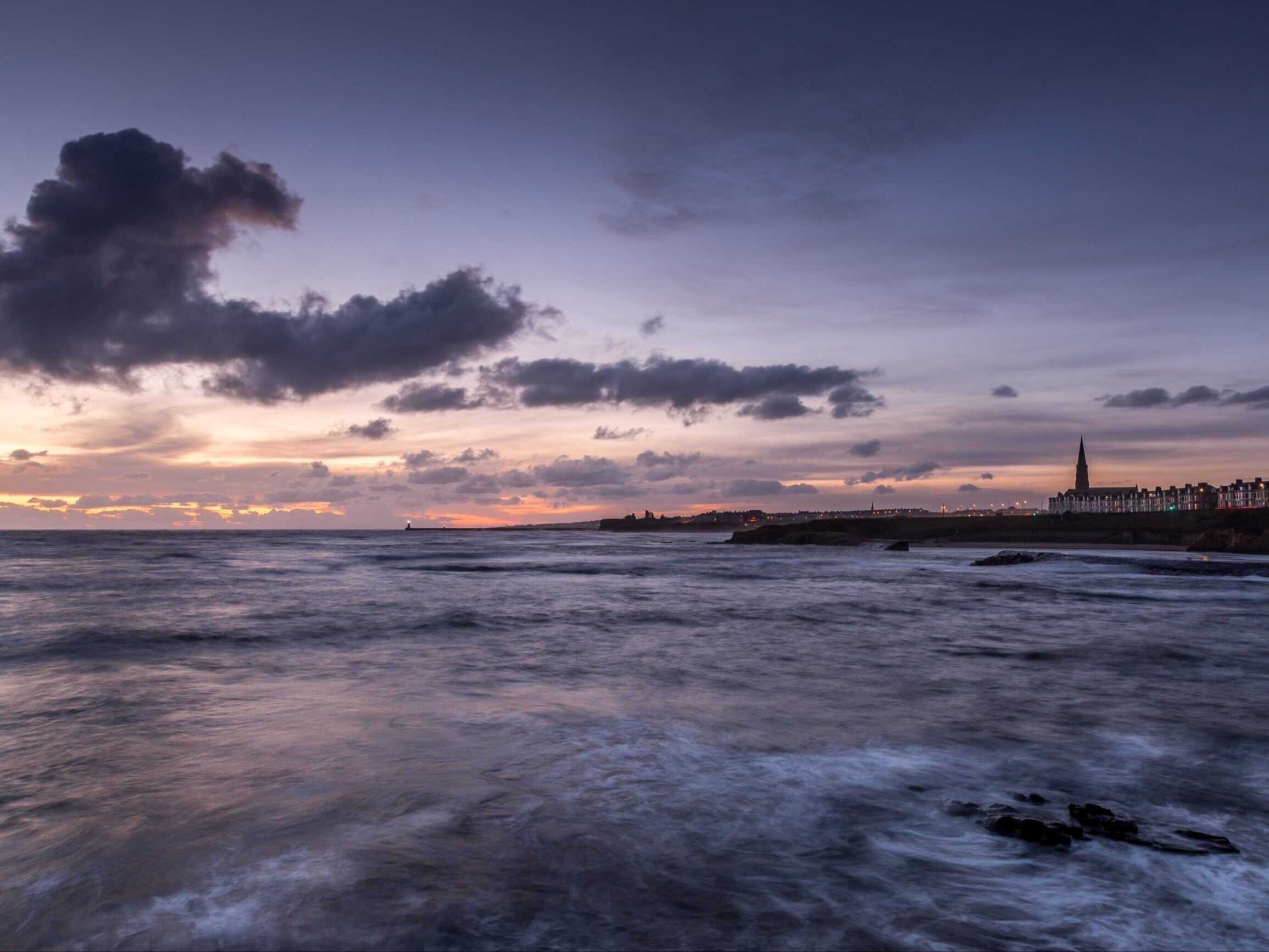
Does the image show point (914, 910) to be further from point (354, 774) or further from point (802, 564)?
point (802, 564)

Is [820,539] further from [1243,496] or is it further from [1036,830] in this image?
[1243,496]

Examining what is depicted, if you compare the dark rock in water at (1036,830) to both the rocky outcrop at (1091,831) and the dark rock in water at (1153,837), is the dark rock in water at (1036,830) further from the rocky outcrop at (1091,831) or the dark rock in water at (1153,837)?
the dark rock in water at (1153,837)

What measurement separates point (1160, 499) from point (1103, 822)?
19741cm

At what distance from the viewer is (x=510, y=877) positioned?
406 cm

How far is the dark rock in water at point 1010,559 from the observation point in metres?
37.4

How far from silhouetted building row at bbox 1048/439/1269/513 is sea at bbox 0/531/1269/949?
14094 cm

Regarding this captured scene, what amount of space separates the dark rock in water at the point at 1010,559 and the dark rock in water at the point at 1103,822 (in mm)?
36431

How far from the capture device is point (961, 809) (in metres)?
5.12

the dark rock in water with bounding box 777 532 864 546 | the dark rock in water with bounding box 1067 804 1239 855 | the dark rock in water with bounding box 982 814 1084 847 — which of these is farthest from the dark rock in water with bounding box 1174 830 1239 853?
the dark rock in water with bounding box 777 532 864 546

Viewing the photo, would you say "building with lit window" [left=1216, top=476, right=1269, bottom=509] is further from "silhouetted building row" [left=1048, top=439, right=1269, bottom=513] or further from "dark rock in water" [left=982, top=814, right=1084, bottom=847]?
"dark rock in water" [left=982, top=814, right=1084, bottom=847]

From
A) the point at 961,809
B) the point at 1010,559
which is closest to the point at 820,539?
the point at 1010,559

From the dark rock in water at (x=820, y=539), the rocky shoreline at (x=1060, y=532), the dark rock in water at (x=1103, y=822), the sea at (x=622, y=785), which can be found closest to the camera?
the sea at (x=622, y=785)

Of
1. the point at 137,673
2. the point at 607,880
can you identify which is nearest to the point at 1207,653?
the point at 607,880

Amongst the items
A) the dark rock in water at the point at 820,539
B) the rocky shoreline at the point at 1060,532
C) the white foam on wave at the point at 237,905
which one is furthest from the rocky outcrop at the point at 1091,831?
the dark rock in water at the point at 820,539
